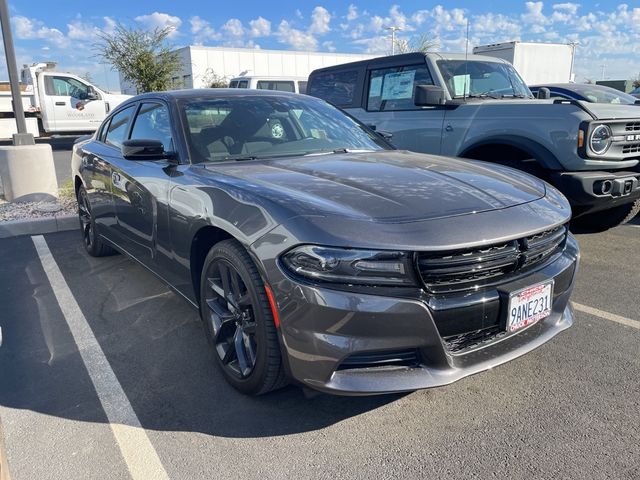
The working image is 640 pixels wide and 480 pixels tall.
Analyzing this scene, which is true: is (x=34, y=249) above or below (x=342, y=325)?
below

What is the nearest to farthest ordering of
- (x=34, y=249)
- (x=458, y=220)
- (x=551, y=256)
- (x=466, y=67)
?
(x=458, y=220) → (x=551, y=256) → (x=34, y=249) → (x=466, y=67)

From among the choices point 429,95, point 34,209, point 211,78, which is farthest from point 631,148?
point 211,78

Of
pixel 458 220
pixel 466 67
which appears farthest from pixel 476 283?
pixel 466 67

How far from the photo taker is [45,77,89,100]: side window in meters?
16.4

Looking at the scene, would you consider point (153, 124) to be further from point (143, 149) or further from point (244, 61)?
point (244, 61)

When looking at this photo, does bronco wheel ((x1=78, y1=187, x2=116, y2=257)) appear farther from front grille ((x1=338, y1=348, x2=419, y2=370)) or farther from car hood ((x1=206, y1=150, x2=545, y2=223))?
front grille ((x1=338, y1=348, x2=419, y2=370))

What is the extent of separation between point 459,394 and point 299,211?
1.30 meters

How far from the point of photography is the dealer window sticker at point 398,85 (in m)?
6.07

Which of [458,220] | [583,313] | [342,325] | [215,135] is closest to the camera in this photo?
[342,325]

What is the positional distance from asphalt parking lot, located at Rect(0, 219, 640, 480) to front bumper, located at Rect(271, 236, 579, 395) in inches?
14.1

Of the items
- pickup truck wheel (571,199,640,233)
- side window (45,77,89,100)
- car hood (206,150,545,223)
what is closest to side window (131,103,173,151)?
car hood (206,150,545,223)

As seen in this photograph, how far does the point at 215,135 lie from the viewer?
3.39m

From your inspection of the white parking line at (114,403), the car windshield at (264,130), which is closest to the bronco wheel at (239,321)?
the white parking line at (114,403)

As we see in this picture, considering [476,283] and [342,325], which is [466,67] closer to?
[476,283]
